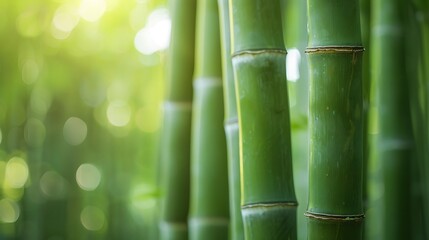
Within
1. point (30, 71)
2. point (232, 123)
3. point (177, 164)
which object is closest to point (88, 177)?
point (30, 71)

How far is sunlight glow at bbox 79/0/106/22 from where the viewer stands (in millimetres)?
3199

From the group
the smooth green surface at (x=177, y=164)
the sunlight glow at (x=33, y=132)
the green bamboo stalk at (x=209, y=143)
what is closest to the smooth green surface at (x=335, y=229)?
the green bamboo stalk at (x=209, y=143)

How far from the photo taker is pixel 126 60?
3.45 metres

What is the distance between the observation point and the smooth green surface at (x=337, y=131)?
0.65m

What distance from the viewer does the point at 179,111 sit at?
1.02 metres

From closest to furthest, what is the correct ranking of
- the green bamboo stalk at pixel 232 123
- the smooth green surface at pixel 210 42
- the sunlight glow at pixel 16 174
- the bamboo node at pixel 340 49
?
the bamboo node at pixel 340 49 → the green bamboo stalk at pixel 232 123 → the smooth green surface at pixel 210 42 → the sunlight glow at pixel 16 174

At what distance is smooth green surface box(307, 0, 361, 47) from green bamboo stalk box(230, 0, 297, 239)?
6cm

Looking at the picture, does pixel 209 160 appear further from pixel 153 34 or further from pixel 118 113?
pixel 118 113

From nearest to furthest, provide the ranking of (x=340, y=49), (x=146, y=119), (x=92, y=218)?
(x=340, y=49) → (x=92, y=218) → (x=146, y=119)

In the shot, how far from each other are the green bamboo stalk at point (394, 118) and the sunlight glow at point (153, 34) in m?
1.37

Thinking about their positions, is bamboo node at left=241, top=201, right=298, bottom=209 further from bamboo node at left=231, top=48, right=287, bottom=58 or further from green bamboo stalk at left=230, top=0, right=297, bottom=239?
bamboo node at left=231, top=48, right=287, bottom=58

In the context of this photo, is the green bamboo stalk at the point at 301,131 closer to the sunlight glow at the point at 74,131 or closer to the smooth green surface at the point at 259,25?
the smooth green surface at the point at 259,25

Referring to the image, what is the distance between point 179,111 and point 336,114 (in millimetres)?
404

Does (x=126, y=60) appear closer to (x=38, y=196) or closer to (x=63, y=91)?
(x=63, y=91)
